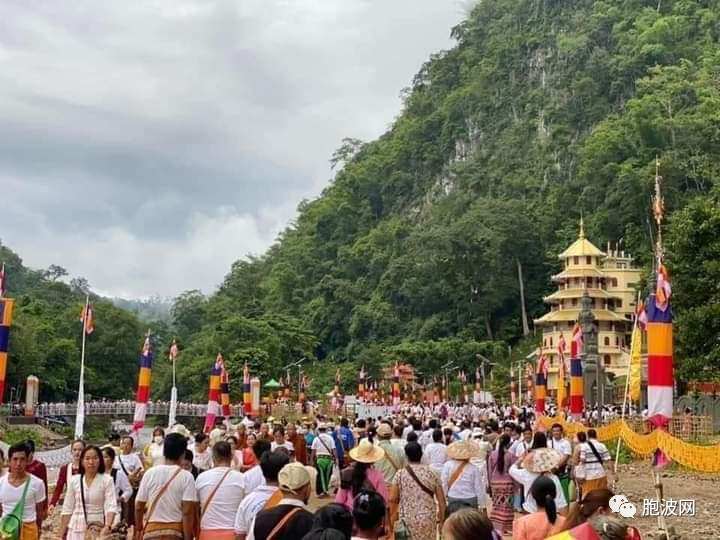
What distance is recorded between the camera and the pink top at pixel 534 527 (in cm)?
489

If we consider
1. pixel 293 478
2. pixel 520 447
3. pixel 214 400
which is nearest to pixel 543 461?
pixel 293 478

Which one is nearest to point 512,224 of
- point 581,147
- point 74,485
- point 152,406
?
point 581,147

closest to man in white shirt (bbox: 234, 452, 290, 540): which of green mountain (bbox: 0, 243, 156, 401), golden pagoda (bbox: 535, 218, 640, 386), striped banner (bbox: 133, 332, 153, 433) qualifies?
striped banner (bbox: 133, 332, 153, 433)

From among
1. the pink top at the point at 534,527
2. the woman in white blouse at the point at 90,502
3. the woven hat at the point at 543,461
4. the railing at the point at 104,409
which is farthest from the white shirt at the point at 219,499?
the railing at the point at 104,409

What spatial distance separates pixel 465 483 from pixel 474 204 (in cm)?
7049

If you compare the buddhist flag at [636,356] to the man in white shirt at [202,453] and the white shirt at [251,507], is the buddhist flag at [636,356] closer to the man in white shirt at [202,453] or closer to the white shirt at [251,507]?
the man in white shirt at [202,453]

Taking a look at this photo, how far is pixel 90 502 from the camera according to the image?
677cm

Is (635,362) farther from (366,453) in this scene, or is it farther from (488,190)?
(488,190)

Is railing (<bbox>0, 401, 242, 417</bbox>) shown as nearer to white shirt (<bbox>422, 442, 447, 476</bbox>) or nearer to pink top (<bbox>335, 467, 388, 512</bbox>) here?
white shirt (<bbox>422, 442, 447, 476</bbox>)

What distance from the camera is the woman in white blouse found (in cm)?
671

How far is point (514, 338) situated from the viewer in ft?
235

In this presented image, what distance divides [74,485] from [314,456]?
827 centimetres

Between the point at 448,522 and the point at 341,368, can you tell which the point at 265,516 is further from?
the point at 341,368

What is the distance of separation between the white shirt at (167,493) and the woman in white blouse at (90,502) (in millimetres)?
706
